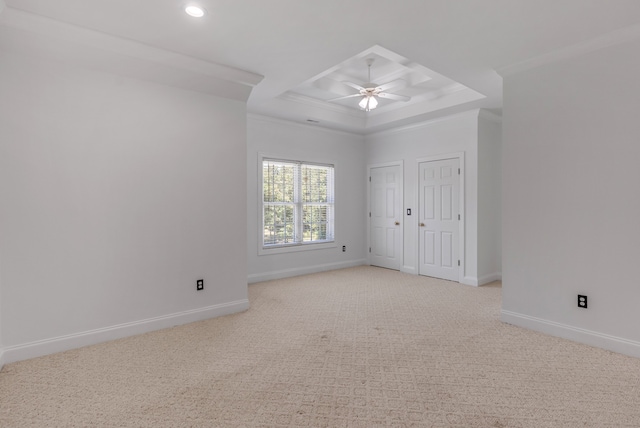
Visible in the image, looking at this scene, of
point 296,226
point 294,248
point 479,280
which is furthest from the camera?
point 296,226

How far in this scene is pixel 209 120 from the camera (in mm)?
3588

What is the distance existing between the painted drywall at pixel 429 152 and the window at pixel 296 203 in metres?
1.19

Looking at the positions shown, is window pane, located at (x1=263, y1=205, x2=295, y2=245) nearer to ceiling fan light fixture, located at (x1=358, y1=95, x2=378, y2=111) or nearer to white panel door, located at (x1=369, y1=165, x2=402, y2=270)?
white panel door, located at (x1=369, y1=165, x2=402, y2=270)

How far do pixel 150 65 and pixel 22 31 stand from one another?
2.87ft

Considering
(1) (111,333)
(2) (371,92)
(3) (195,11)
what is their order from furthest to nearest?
1. (2) (371,92)
2. (1) (111,333)
3. (3) (195,11)

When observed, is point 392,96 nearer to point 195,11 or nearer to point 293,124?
point 293,124

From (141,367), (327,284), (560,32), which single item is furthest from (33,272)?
(560,32)

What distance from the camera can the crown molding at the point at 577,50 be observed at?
264 cm

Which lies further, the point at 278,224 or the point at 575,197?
the point at 278,224

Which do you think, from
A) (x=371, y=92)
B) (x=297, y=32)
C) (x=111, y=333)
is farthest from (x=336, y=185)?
(x=111, y=333)

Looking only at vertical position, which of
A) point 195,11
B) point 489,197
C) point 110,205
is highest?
point 195,11

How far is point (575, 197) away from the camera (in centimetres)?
297

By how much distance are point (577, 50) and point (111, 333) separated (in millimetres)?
Result: 4867

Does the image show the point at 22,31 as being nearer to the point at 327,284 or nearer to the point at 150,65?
the point at 150,65
